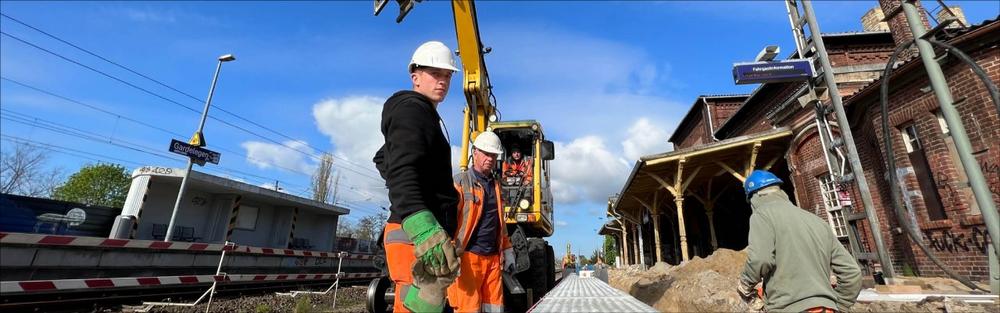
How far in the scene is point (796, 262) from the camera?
244 centimetres

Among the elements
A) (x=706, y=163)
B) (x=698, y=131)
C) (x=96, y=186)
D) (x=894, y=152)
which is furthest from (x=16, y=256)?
(x=96, y=186)

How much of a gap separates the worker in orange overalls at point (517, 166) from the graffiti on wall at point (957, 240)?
7.76 meters

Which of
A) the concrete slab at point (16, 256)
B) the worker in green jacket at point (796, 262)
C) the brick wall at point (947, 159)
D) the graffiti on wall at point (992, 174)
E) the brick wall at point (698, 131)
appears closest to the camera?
the worker in green jacket at point (796, 262)

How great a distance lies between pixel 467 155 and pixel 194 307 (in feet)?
17.3

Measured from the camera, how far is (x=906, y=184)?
809 cm

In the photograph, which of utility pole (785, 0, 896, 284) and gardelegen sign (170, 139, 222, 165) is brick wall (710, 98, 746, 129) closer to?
utility pole (785, 0, 896, 284)

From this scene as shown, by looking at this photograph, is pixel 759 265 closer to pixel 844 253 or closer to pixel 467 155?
pixel 844 253

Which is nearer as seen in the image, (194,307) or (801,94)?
(194,307)

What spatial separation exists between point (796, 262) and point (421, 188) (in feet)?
7.73

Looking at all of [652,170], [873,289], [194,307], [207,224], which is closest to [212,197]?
[207,224]

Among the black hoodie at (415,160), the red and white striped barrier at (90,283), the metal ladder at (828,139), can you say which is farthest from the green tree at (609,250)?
the black hoodie at (415,160)

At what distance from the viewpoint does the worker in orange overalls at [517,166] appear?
7.57 meters

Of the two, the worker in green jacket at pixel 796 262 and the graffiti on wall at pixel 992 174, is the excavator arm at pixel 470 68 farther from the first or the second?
the graffiti on wall at pixel 992 174

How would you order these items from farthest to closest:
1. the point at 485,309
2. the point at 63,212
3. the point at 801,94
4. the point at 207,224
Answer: the point at 207,224, the point at 63,212, the point at 801,94, the point at 485,309
